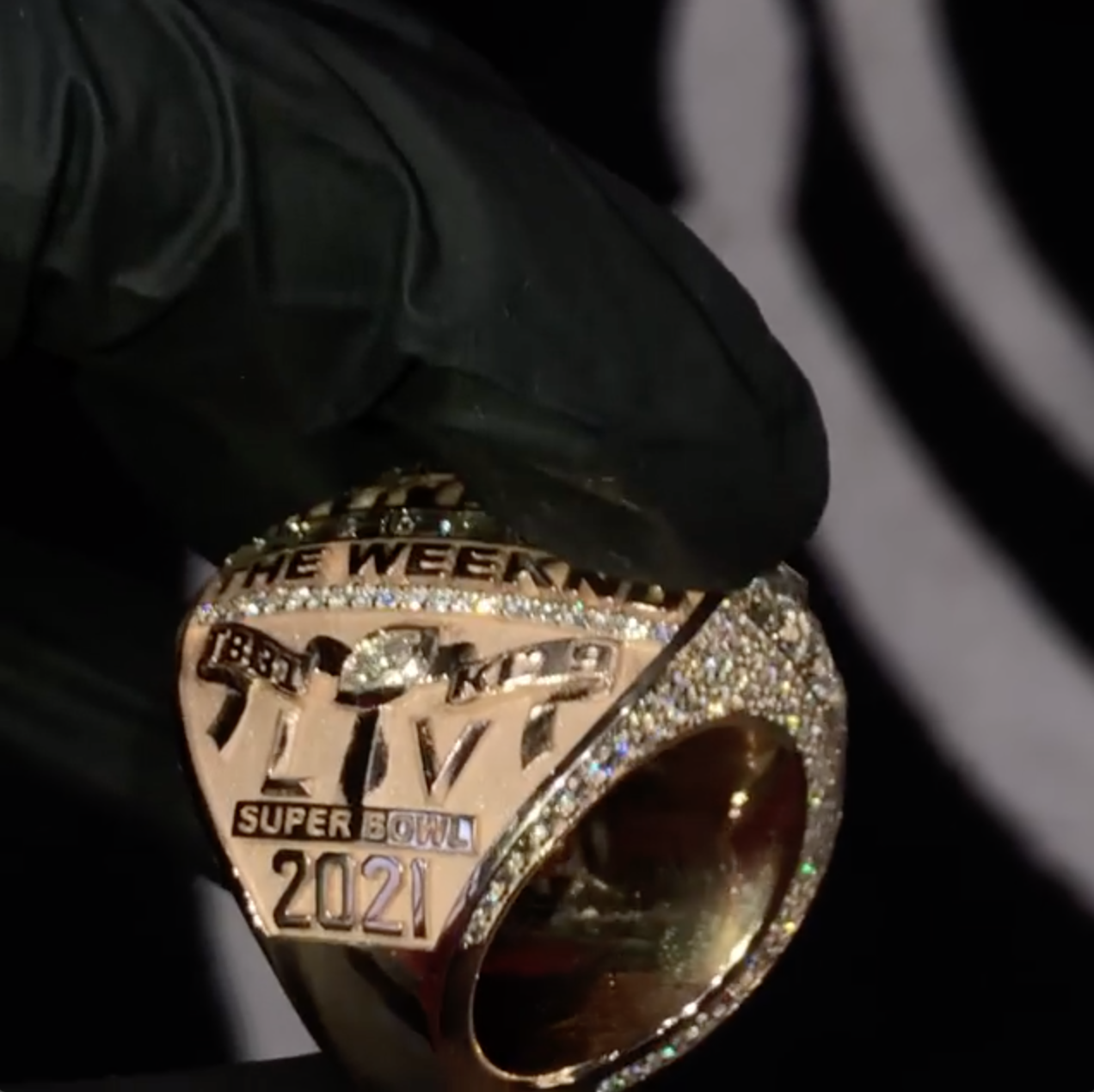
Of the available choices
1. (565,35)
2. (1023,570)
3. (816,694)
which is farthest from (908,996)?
(565,35)

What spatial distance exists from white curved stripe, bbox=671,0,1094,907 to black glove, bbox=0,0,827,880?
0.29 meters

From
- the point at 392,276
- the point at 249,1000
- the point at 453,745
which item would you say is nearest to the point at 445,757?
the point at 453,745

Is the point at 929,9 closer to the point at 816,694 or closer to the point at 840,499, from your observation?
the point at 840,499

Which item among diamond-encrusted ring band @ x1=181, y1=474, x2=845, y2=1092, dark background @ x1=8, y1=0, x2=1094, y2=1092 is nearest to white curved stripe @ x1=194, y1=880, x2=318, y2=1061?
dark background @ x1=8, y1=0, x2=1094, y2=1092

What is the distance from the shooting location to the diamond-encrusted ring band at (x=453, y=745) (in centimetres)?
35

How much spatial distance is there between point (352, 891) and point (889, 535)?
0.36 m

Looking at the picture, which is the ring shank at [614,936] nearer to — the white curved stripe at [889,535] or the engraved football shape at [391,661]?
the engraved football shape at [391,661]

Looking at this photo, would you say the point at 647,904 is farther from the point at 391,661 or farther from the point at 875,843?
the point at 875,843

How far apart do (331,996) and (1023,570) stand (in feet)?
1.18

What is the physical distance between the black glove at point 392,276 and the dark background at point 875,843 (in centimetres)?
28

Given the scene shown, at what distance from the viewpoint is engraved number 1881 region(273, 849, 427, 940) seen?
1.16ft

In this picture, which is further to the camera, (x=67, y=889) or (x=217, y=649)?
(x=67, y=889)

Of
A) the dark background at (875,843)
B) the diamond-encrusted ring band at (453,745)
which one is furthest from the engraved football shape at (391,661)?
the dark background at (875,843)

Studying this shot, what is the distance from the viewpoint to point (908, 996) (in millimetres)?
636
